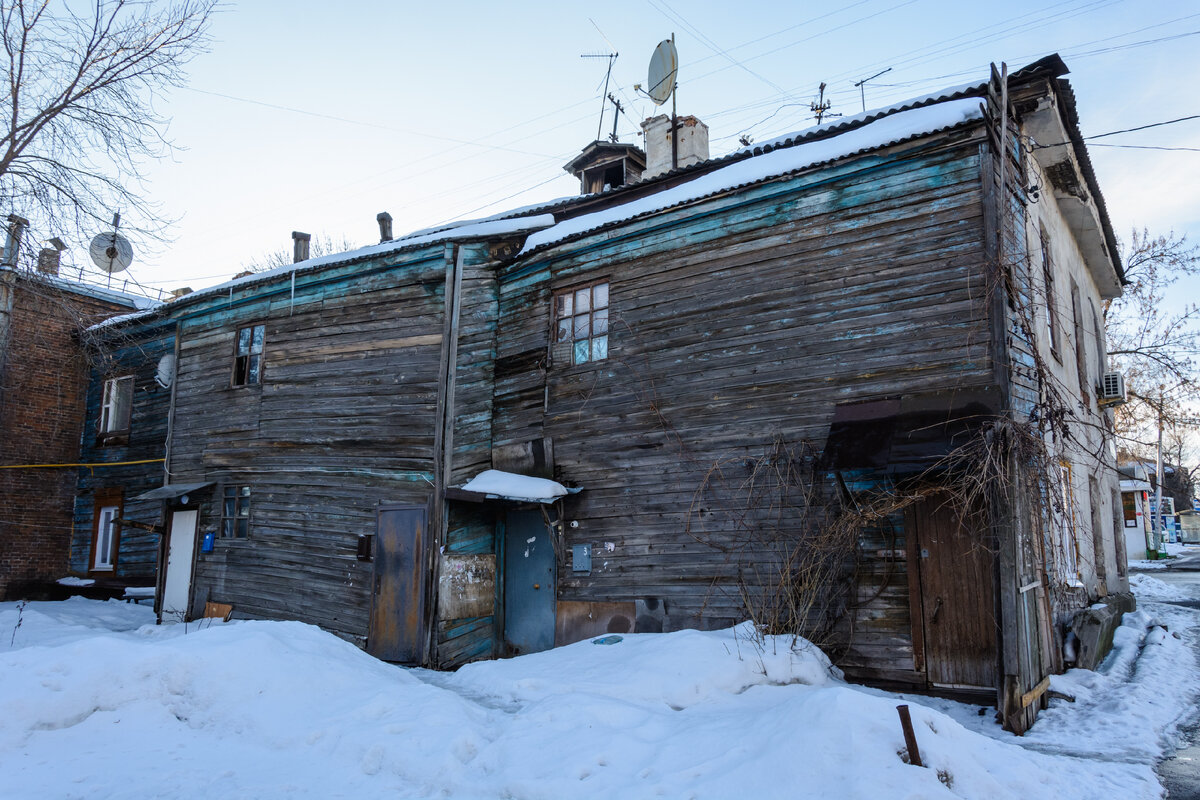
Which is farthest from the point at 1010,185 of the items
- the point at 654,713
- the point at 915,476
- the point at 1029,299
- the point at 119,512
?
the point at 119,512

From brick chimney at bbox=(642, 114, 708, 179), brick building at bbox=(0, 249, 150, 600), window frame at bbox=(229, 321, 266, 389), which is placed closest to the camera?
window frame at bbox=(229, 321, 266, 389)

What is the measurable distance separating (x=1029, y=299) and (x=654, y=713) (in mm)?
6361

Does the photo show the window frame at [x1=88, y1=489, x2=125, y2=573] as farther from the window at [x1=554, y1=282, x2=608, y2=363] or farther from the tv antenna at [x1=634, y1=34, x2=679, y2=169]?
the tv antenna at [x1=634, y1=34, x2=679, y2=169]

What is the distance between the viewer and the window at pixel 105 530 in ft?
61.2

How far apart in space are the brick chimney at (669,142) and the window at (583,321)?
5393 mm

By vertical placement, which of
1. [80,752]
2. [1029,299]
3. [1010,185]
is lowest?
[80,752]

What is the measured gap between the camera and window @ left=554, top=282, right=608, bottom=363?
11172 millimetres

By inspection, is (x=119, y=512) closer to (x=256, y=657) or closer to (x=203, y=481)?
(x=203, y=481)

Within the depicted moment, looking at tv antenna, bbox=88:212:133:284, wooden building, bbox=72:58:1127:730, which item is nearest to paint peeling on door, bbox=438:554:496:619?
wooden building, bbox=72:58:1127:730

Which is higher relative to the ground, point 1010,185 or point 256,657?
point 1010,185

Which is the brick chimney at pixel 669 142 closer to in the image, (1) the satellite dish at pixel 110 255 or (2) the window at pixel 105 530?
(1) the satellite dish at pixel 110 255

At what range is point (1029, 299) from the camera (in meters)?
8.84

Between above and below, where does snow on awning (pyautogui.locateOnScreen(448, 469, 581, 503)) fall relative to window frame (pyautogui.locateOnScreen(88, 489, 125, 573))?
above

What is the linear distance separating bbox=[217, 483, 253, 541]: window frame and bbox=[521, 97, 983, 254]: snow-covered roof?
23.7 feet
